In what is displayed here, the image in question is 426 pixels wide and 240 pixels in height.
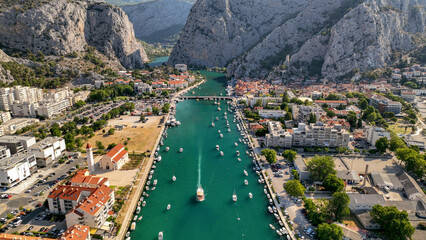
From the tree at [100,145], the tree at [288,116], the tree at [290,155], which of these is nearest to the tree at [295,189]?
the tree at [290,155]

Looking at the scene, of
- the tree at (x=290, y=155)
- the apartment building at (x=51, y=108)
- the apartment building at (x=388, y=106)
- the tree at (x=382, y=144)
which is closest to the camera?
the tree at (x=290, y=155)

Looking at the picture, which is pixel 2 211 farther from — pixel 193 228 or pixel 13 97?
pixel 13 97

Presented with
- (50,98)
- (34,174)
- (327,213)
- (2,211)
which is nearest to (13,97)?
(50,98)

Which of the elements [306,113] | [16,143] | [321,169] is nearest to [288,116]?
[306,113]

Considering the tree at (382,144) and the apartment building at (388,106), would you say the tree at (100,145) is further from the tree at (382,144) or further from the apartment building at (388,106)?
the apartment building at (388,106)

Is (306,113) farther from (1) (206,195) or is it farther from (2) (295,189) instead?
(1) (206,195)

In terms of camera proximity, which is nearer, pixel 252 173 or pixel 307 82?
pixel 252 173

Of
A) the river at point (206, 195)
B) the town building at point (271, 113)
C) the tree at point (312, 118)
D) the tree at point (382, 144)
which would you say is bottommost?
the river at point (206, 195)
